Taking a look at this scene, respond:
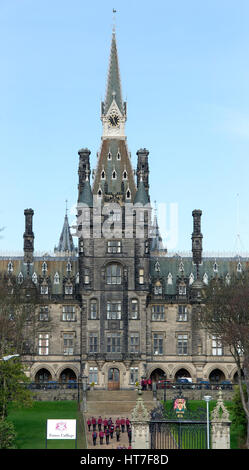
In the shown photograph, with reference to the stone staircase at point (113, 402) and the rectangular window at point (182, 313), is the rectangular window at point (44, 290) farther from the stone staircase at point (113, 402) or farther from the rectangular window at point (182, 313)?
the stone staircase at point (113, 402)

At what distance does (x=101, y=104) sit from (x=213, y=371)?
1395 inches

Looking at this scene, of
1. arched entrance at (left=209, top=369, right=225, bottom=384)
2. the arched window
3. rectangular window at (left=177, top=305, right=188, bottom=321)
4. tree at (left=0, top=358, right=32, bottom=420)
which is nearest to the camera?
tree at (left=0, top=358, right=32, bottom=420)

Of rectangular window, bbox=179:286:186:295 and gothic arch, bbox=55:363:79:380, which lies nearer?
gothic arch, bbox=55:363:79:380

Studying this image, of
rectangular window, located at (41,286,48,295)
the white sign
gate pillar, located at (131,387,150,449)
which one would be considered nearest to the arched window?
rectangular window, located at (41,286,48,295)

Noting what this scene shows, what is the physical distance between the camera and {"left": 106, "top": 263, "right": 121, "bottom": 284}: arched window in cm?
11669

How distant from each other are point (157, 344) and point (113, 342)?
5.83 m

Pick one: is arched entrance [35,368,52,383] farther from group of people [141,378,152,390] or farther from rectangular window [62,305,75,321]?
group of people [141,378,152,390]

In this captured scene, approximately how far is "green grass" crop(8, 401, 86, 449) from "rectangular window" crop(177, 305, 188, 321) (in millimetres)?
24374

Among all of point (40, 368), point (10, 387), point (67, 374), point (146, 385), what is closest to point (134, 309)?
point (67, 374)

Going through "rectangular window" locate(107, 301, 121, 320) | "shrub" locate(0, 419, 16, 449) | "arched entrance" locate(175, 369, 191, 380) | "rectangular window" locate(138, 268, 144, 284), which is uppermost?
"rectangular window" locate(138, 268, 144, 284)

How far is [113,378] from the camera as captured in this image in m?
115

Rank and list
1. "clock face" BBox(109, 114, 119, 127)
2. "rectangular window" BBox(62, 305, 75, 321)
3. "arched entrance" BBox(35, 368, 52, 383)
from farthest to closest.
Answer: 1. "clock face" BBox(109, 114, 119, 127)
2. "arched entrance" BBox(35, 368, 52, 383)
3. "rectangular window" BBox(62, 305, 75, 321)

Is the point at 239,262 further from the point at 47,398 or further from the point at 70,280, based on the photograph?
the point at 47,398

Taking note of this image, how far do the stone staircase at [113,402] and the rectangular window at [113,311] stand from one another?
1118cm
